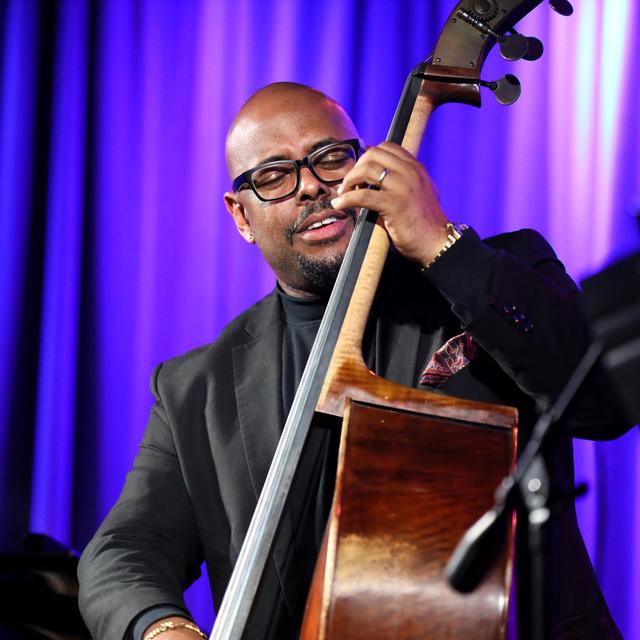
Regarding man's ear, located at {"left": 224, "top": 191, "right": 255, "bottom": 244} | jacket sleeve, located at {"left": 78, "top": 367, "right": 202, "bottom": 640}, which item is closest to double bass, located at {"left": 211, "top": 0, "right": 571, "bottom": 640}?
jacket sleeve, located at {"left": 78, "top": 367, "right": 202, "bottom": 640}

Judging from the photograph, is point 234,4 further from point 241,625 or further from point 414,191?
point 241,625

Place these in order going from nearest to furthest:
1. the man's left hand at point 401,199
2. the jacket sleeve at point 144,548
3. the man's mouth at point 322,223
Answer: the man's left hand at point 401,199 < the jacket sleeve at point 144,548 < the man's mouth at point 322,223

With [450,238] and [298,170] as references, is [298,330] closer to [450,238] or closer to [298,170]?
[298,170]

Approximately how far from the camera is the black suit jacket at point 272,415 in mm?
1240

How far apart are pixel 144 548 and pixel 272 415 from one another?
0.34m

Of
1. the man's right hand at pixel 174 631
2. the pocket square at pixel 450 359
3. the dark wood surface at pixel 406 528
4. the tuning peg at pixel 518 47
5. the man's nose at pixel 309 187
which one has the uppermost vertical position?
the tuning peg at pixel 518 47

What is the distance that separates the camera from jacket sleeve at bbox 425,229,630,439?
4.03 feet

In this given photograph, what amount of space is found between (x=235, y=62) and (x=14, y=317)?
104 centimetres

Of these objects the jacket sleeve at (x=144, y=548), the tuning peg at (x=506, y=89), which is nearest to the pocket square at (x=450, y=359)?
the tuning peg at (x=506, y=89)

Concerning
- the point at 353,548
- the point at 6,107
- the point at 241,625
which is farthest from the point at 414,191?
the point at 6,107

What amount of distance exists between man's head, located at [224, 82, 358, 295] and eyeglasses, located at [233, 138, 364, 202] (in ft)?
0.04

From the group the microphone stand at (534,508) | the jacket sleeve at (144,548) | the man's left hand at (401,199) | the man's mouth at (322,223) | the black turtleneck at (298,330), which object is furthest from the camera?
the black turtleneck at (298,330)

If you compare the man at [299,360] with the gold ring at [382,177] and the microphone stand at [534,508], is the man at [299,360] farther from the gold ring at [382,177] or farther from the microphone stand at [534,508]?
the microphone stand at [534,508]

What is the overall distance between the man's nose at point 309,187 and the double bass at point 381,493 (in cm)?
40
